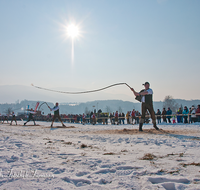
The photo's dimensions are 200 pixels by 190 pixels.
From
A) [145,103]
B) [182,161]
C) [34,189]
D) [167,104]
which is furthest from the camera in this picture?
[167,104]

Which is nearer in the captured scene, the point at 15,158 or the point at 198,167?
the point at 198,167

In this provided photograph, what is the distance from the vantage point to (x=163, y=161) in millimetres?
3346

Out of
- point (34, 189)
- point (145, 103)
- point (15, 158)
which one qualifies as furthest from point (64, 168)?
point (145, 103)

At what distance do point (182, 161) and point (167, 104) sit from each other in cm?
10590

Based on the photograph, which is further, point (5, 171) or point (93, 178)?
point (5, 171)

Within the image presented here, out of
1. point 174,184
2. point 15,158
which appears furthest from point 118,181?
point 15,158

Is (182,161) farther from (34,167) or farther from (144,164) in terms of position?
(34,167)

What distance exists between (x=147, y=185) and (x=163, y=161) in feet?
3.98

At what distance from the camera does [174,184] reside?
226cm

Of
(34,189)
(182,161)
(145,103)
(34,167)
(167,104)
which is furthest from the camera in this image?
(167,104)

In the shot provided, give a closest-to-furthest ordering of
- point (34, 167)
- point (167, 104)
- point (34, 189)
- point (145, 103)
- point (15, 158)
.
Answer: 1. point (34, 189)
2. point (34, 167)
3. point (15, 158)
4. point (145, 103)
5. point (167, 104)

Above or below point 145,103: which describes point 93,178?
below

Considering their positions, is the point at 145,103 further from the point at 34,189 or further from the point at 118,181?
the point at 34,189

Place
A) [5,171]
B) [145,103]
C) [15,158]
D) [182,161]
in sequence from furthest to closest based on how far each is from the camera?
[145,103]
[15,158]
[182,161]
[5,171]
